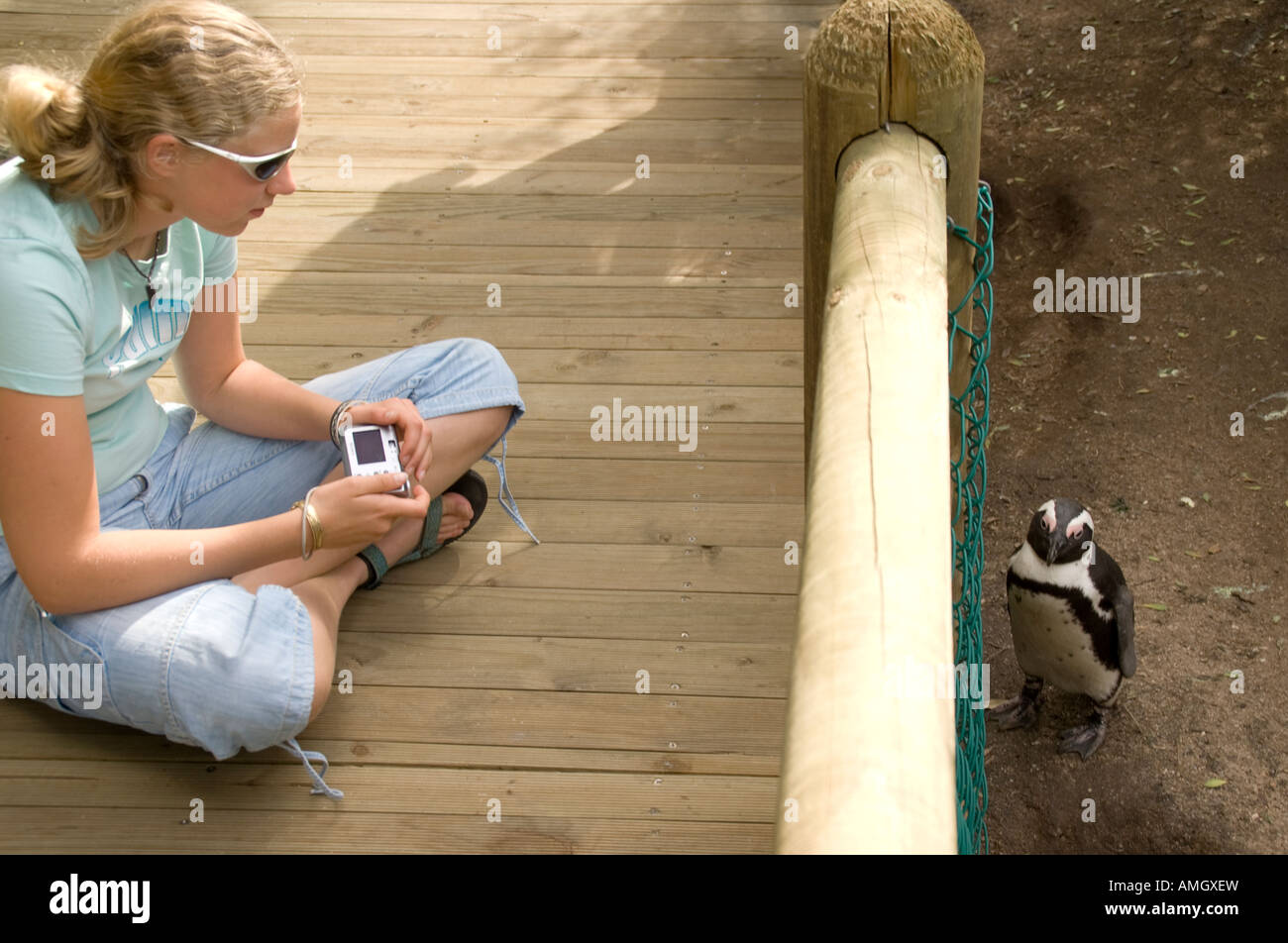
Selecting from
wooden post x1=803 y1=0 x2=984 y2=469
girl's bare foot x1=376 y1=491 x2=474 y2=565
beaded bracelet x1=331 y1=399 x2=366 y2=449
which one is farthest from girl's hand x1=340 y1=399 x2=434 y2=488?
wooden post x1=803 y1=0 x2=984 y2=469

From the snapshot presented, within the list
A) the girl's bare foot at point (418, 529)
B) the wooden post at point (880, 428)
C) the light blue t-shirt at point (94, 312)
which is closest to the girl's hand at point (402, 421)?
the girl's bare foot at point (418, 529)

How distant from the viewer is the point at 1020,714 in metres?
3.56

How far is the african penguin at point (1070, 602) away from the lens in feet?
9.61

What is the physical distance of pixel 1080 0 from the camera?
6.48 metres

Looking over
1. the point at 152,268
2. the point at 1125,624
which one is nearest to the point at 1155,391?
the point at 1125,624

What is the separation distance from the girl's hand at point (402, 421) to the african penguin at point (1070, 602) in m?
1.49

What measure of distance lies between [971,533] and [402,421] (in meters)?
0.99

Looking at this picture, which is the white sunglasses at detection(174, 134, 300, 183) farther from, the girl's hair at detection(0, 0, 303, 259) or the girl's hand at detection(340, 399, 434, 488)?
the girl's hand at detection(340, 399, 434, 488)

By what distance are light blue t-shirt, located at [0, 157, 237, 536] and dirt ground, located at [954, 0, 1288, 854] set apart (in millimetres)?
2371

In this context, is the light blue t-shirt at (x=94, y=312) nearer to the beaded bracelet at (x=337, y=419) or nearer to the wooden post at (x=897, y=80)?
the beaded bracelet at (x=337, y=419)

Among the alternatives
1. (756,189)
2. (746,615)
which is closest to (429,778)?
(746,615)

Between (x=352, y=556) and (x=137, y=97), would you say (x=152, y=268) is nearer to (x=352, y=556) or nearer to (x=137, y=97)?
(x=137, y=97)

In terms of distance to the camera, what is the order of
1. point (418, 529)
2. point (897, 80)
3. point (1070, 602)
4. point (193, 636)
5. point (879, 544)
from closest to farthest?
point (879, 544) < point (897, 80) < point (193, 636) < point (418, 529) < point (1070, 602)

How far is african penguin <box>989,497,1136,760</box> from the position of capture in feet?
9.61
